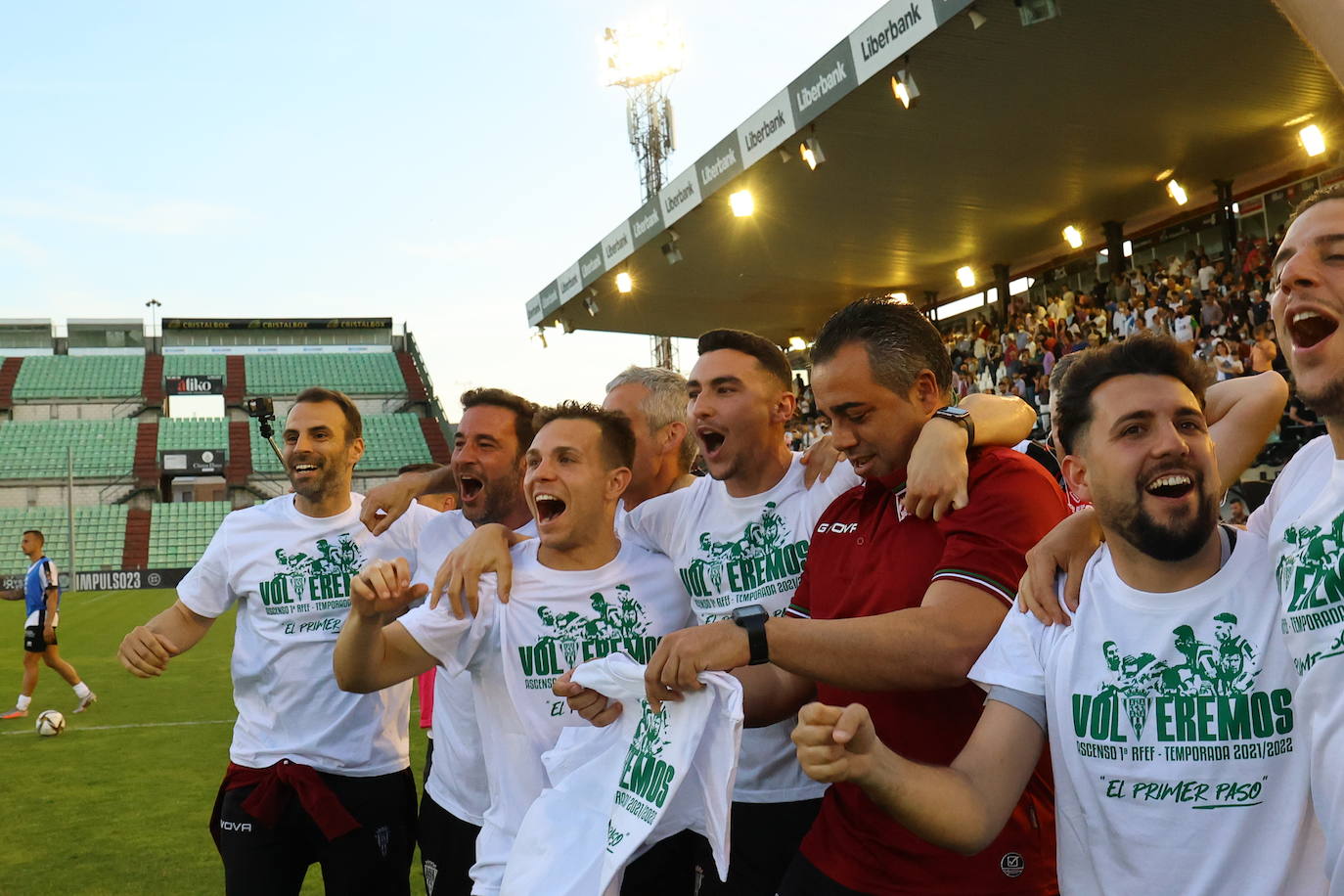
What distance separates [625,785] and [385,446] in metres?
48.6

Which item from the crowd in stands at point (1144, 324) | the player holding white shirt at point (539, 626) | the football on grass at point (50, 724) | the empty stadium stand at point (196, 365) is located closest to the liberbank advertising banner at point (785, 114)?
the crowd in stands at point (1144, 324)

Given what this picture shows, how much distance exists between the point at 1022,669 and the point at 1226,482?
0.64 metres

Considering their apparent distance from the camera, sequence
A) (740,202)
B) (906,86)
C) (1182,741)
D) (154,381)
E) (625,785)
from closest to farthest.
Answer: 1. (1182,741)
2. (625,785)
3. (906,86)
4. (740,202)
5. (154,381)

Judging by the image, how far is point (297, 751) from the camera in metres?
4.20

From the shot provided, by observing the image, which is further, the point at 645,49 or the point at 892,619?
the point at 645,49

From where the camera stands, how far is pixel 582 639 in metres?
3.14

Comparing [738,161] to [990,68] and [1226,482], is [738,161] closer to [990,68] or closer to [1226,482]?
[990,68]

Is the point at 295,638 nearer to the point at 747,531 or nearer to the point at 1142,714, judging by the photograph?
the point at 747,531

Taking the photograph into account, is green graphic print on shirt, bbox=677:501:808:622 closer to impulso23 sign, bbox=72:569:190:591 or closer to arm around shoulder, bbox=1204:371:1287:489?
arm around shoulder, bbox=1204:371:1287:489

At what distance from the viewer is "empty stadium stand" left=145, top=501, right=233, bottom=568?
40.1 meters

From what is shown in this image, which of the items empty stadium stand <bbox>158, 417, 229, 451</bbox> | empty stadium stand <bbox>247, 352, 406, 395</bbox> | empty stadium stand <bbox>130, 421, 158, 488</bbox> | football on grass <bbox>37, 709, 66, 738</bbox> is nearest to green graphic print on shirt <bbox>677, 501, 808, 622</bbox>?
football on grass <bbox>37, 709, 66, 738</bbox>

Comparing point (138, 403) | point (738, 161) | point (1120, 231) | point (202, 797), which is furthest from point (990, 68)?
point (138, 403)

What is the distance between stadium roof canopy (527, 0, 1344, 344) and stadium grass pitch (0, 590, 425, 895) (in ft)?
29.0

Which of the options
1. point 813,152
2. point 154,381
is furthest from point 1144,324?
point 154,381
